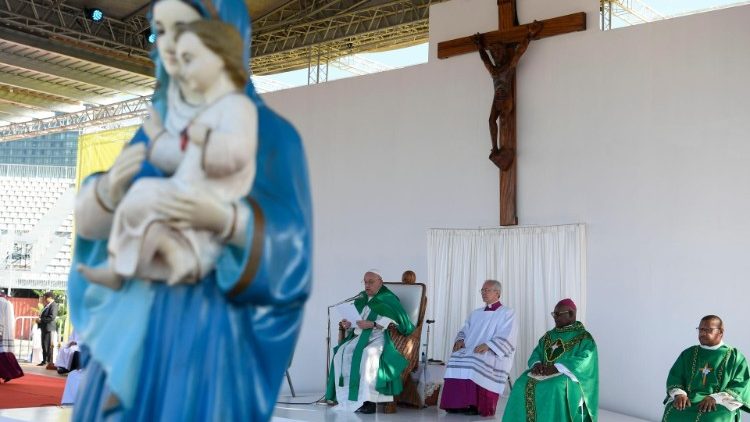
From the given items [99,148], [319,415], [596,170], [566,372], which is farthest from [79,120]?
[566,372]

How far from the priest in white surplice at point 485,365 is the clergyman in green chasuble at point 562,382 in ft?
4.93

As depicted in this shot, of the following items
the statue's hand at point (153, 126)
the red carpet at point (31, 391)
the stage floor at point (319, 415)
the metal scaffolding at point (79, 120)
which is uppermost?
the metal scaffolding at point (79, 120)

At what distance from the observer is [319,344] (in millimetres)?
11930

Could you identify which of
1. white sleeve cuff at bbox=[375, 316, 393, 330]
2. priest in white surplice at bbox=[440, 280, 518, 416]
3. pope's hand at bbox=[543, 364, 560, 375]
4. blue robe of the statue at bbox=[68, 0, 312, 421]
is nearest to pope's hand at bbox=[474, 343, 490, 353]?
priest in white surplice at bbox=[440, 280, 518, 416]

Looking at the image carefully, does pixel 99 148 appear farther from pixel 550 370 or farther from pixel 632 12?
pixel 550 370

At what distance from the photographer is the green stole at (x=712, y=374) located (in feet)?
21.7

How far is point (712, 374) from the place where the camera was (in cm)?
671

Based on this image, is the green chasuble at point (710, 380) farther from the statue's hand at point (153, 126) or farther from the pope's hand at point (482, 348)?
the statue's hand at point (153, 126)

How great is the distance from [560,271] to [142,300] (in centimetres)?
814

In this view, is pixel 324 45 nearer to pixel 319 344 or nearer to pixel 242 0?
pixel 319 344

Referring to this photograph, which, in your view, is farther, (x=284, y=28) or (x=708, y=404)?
(x=284, y=28)

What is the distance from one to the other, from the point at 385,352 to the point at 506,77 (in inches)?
129

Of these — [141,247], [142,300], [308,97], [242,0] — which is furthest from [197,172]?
[308,97]

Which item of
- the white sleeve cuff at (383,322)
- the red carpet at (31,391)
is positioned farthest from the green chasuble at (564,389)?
the red carpet at (31,391)
